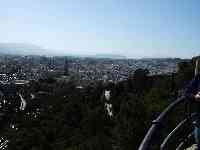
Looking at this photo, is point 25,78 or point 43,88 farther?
point 25,78

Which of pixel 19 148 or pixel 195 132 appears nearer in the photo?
pixel 195 132

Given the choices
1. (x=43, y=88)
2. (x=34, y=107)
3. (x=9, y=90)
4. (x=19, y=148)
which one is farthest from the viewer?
(x=9, y=90)

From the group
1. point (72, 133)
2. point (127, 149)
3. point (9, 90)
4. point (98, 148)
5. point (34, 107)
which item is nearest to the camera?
point (127, 149)

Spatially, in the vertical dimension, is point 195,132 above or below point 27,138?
above

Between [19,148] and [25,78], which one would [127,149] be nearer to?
[19,148]

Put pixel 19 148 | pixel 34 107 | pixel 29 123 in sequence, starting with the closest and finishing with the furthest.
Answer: pixel 19 148 → pixel 29 123 → pixel 34 107

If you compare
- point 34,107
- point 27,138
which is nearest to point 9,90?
point 34,107

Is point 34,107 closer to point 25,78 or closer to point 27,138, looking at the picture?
point 27,138

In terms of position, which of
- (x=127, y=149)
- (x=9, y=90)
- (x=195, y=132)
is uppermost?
(x=195, y=132)

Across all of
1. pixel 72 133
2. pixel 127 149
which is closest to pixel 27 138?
pixel 72 133
